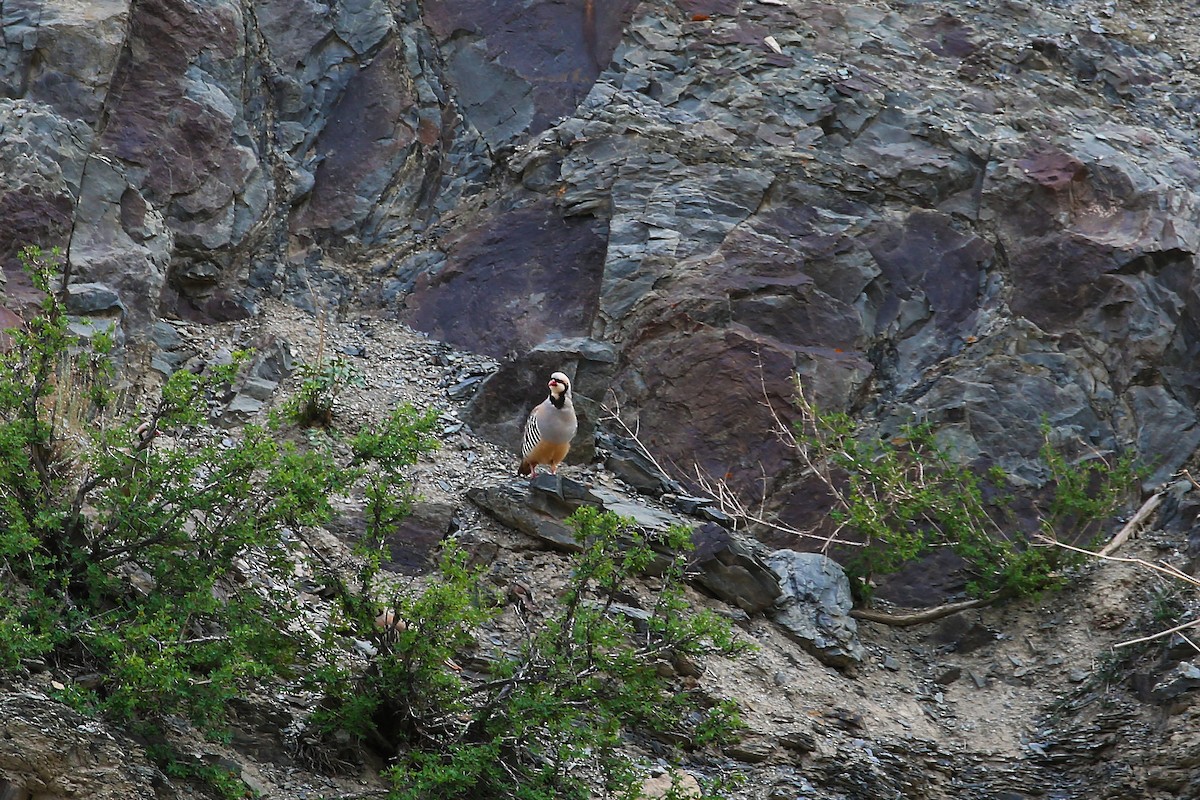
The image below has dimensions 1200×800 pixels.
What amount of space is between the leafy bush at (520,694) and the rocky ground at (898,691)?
0.37 m

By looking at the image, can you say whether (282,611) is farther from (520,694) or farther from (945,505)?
(945,505)

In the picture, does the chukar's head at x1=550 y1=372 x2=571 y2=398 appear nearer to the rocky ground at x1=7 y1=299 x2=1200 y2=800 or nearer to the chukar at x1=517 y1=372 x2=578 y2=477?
the chukar at x1=517 y1=372 x2=578 y2=477

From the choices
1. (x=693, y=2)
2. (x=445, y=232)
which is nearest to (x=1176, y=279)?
(x=693, y=2)

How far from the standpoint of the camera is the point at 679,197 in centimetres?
1084

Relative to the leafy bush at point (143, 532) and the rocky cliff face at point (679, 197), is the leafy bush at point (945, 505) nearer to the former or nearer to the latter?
the rocky cliff face at point (679, 197)

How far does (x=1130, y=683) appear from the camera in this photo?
7863mm

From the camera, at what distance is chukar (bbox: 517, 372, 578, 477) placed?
8.27m

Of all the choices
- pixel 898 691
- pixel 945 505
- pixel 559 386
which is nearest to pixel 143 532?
pixel 559 386

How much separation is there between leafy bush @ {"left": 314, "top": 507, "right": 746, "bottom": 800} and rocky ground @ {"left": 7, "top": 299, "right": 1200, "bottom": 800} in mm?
368

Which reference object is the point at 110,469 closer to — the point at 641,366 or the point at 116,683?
the point at 116,683

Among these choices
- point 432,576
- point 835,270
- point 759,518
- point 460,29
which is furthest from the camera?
point 460,29

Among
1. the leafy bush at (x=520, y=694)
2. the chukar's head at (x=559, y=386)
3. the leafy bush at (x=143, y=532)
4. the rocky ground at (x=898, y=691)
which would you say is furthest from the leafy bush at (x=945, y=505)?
the leafy bush at (x=143, y=532)

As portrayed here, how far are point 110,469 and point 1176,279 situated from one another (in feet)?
29.4

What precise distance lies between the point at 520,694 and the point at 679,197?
20.7 feet
